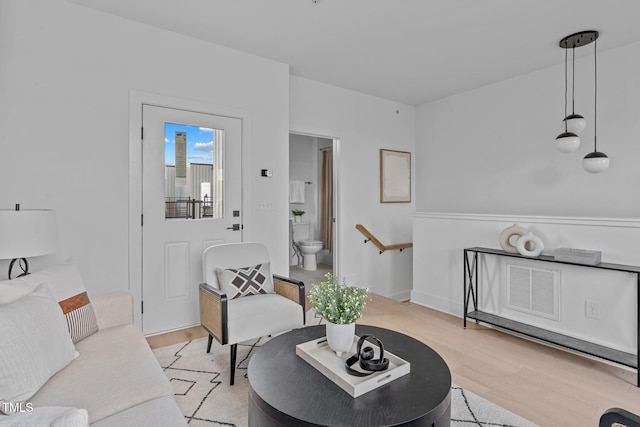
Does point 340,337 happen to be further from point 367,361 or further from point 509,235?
point 509,235

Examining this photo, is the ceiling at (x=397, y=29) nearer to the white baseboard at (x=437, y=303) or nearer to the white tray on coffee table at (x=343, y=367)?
the white tray on coffee table at (x=343, y=367)

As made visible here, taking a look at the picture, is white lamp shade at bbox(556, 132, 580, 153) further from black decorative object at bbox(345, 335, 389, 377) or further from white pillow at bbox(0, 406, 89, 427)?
white pillow at bbox(0, 406, 89, 427)

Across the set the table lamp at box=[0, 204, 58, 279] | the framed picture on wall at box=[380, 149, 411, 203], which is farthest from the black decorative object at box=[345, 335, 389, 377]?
the framed picture on wall at box=[380, 149, 411, 203]

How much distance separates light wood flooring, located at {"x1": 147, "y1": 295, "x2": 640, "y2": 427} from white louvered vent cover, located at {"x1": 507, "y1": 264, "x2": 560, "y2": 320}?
30 centimetres

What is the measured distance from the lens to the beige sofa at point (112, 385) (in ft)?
4.23

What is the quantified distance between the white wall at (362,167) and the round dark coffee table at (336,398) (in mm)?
3073

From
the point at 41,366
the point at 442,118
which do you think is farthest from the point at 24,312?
the point at 442,118

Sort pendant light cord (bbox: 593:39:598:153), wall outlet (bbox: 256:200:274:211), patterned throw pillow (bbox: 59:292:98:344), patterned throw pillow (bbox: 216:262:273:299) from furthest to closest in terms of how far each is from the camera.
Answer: wall outlet (bbox: 256:200:274:211) < pendant light cord (bbox: 593:39:598:153) < patterned throw pillow (bbox: 216:262:273:299) < patterned throw pillow (bbox: 59:292:98:344)

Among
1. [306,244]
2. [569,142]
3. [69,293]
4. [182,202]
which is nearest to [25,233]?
[69,293]

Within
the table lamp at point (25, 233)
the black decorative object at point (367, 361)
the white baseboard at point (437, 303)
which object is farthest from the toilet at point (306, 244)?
the black decorative object at point (367, 361)

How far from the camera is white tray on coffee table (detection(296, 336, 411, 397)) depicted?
1423mm

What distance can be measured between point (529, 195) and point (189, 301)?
3983mm

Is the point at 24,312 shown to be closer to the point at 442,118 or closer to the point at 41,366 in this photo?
the point at 41,366

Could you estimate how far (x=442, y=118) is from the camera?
5137 millimetres
